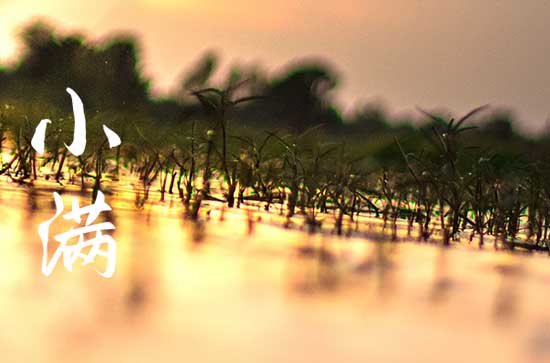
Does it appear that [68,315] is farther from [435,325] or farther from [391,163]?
[391,163]

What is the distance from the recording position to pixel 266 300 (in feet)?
7.39

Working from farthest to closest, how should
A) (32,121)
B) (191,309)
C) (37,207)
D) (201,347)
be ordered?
(32,121), (37,207), (191,309), (201,347)

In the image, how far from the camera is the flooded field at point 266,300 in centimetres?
169

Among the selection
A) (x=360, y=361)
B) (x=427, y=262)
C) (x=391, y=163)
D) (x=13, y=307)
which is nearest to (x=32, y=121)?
(x=391, y=163)

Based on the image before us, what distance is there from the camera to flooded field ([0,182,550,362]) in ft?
5.53

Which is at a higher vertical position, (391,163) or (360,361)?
(391,163)

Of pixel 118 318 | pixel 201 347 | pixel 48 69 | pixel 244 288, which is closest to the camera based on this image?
pixel 201 347

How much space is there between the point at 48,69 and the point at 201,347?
722 inches

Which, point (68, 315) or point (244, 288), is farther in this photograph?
point (244, 288)

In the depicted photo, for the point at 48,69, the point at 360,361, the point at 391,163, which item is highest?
the point at 48,69

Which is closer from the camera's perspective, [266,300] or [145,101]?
[266,300]

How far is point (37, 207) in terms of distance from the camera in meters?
3.88

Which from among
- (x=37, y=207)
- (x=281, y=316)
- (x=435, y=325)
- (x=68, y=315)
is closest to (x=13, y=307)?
(x=68, y=315)

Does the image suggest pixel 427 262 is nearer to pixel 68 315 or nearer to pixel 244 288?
pixel 244 288
